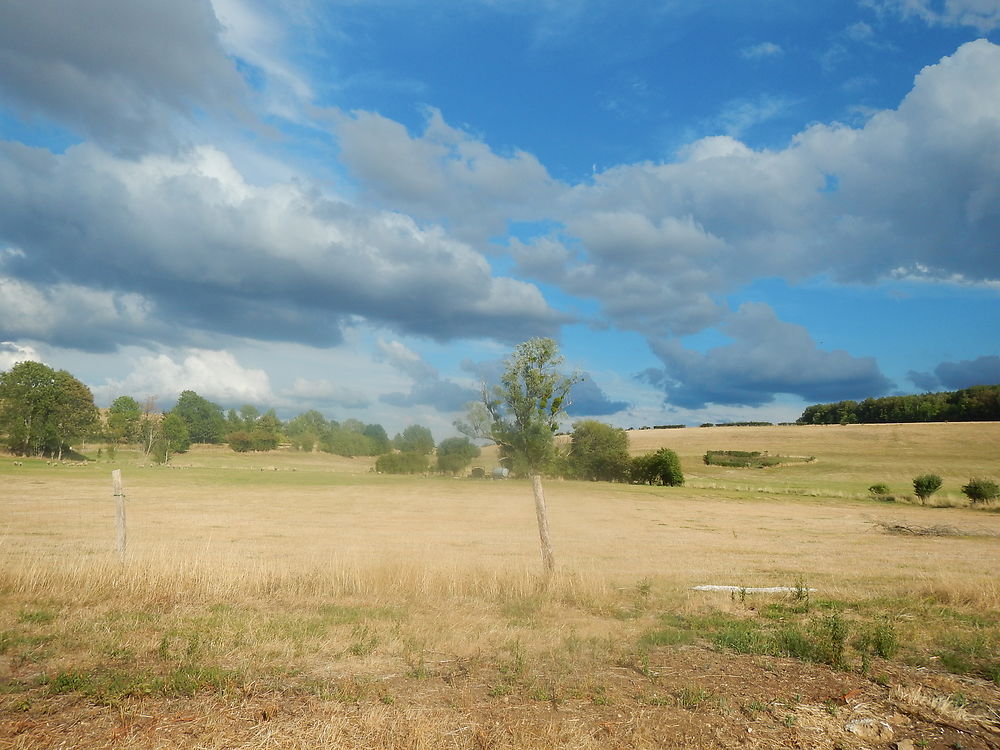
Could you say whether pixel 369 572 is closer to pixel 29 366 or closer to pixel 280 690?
pixel 280 690

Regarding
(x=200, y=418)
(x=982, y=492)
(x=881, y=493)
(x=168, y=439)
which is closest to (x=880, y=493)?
(x=881, y=493)

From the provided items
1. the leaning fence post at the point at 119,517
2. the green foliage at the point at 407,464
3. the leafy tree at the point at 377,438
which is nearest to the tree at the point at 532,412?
the leaning fence post at the point at 119,517

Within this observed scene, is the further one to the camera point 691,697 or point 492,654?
point 492,654

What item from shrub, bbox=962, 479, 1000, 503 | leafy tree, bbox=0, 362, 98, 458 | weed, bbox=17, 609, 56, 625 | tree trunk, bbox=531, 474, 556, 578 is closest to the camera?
weed, bbox=17, 609, 56, 625

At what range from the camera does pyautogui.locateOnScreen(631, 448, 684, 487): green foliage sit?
8769 centimetres

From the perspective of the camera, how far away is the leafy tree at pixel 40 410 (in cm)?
9688

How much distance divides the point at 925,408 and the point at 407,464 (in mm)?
126588

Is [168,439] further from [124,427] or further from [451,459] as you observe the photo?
[451,459]

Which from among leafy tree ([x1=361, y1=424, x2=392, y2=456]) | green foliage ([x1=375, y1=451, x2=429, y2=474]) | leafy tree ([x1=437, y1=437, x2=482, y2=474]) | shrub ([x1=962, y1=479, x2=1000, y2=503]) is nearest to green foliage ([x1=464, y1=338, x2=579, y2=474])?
shrub ([x1=962, y1=479, x2=1000, y2=503])

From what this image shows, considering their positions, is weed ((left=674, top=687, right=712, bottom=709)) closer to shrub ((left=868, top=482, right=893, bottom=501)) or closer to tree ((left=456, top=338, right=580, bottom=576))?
tree ((left=456, top=338, right=580, bottom=576))

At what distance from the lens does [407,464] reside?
98062mm

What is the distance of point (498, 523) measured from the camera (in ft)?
152

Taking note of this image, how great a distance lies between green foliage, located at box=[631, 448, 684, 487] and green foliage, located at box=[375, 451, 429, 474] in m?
31.6

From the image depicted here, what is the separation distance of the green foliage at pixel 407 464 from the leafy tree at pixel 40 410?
52.8 meters
